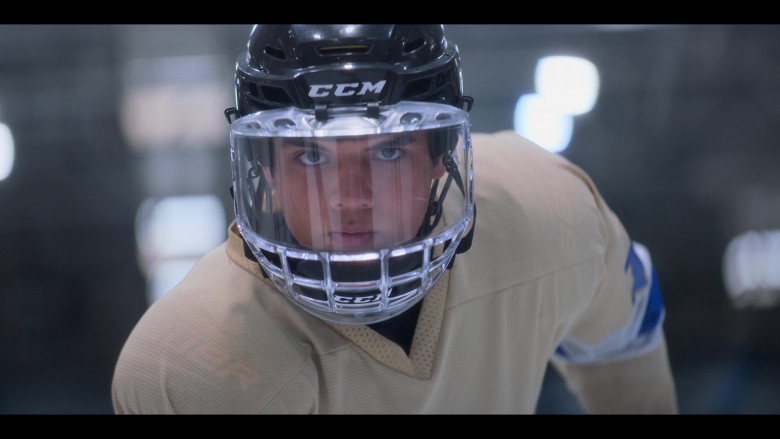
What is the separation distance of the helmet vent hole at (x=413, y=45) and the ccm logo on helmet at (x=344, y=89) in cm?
9

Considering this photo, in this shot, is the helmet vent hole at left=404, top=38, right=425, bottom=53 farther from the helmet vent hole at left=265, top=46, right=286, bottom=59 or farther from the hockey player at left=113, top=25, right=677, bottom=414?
the helmet vent hole at left=265, top=46, right=286, bottom=59

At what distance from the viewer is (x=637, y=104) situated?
7.66ft

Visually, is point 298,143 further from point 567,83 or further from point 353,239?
point 567,83

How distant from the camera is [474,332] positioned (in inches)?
45.1

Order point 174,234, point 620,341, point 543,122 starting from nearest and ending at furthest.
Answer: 1. point 620,341
2. point 174,234
3. point 543,122

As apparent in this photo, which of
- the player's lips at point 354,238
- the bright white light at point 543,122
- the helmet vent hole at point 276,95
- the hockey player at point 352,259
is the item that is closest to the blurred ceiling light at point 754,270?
the bright white light at point 543,122

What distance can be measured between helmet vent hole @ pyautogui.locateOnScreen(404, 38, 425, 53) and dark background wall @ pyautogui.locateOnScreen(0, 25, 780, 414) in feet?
4.39

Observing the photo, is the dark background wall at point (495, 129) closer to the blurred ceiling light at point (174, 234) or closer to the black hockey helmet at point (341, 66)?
the blurred ceiling light at point (174, 234)

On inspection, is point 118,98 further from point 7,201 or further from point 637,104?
point 637,104

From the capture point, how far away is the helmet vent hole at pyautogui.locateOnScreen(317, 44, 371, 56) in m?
0.92

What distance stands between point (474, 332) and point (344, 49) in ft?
1.82

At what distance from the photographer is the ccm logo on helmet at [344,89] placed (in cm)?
91

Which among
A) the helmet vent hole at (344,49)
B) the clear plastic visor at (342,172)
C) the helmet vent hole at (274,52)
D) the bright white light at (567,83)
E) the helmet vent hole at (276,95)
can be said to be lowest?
the bright white light at (567,83)

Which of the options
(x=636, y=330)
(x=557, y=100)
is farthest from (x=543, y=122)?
(x=636, y=330)
